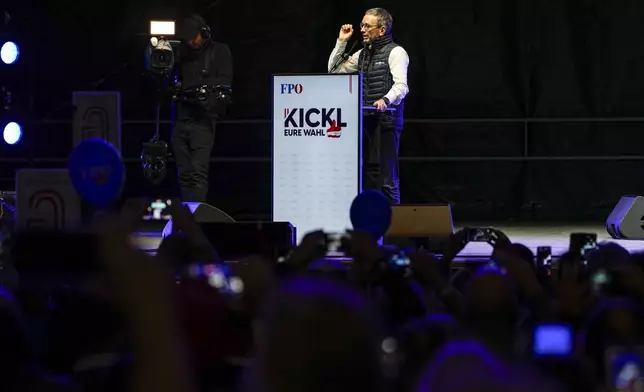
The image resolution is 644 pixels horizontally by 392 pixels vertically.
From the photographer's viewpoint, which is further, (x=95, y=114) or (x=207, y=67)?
(x=207, y=67)

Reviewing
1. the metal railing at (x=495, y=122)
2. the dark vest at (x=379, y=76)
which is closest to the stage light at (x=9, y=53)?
the dark vest at (x=379, y=76)

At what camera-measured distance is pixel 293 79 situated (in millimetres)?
7273

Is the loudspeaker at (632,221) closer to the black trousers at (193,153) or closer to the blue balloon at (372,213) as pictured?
the black trousers at (193,153)

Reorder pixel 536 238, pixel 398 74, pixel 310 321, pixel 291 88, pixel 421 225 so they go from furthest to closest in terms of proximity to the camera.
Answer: pixel 536 238 < pixel 398 74 < pixel 291 88 < pixel 421 225 < pixel 310 321

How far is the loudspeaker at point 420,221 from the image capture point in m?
6.98

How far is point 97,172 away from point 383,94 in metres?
4.49

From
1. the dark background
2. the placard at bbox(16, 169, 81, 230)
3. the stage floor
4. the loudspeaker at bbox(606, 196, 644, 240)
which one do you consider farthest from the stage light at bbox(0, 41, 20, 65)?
the loudspeaker at bbox(606, 196, 644, 240)

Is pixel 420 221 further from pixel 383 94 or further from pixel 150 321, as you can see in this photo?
pixel 150 321

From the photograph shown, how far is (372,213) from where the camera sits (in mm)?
4598

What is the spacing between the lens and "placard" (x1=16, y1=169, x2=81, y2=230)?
443 centimetres

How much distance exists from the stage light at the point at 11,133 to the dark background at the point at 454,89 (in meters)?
4.09

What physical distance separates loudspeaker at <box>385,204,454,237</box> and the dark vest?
3.62 feet

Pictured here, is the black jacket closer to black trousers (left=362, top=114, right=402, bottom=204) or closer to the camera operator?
the camera operator

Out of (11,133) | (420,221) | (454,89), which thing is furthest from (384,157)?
(454,89)
